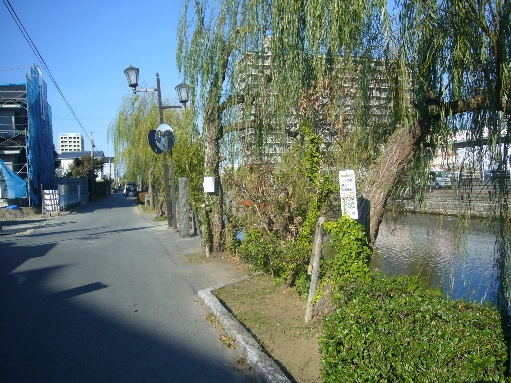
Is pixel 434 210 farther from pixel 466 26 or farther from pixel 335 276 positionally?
pixel 466 26

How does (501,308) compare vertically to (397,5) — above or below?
below

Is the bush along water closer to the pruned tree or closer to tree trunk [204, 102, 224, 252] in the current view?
the pruned tree

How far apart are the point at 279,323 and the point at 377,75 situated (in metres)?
3.35

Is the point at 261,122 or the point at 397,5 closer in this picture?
the point at 397,5

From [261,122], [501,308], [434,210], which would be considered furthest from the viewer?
[434,210]

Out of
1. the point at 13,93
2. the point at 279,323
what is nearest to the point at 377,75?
the point at 279,323

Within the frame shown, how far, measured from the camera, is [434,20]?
4.98 metres

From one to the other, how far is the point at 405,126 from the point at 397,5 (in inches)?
53.3

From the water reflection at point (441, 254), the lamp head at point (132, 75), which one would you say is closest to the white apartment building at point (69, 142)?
the lamp head at point (132, 75)

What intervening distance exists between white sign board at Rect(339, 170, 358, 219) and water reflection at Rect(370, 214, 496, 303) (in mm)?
1188

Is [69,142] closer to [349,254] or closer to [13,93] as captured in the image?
[13,93]

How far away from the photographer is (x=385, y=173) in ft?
18.8

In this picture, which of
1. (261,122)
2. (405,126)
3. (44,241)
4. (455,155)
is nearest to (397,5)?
(405,126)

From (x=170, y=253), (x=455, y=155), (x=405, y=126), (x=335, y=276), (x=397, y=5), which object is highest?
(x=397, y=5)
